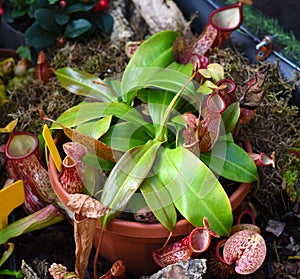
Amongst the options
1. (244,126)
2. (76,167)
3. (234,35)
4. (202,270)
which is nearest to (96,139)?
(76,167)

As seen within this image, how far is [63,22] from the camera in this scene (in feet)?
5.43

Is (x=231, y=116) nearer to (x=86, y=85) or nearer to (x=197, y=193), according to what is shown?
(x=197, y=193)

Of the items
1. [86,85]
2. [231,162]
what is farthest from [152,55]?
[231,162]

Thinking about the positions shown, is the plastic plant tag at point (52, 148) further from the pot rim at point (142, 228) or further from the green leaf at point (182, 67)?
the green leaf at point (182, 67)

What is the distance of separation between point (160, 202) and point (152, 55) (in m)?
0.45

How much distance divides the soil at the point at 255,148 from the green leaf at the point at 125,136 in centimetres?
32

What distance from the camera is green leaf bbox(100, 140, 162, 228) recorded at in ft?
3.36

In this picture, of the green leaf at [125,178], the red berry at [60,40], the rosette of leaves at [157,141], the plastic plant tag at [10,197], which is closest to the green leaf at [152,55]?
the rosette of leaves at [157,141]

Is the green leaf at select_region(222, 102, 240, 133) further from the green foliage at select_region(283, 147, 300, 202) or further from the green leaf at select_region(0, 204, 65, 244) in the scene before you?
the green leaf at select_region(0, 204, 65, 244)

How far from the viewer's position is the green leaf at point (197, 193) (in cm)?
103

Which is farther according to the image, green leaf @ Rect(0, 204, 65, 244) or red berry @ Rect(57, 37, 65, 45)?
red berry @ Rect(57, 37, 65, 45)

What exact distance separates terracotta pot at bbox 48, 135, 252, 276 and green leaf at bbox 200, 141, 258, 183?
0.04 m

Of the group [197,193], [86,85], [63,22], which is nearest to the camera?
[197,193]

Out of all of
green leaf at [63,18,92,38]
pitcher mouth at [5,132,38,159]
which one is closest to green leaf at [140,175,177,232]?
pitcher mouth at [5,132,38,159]
